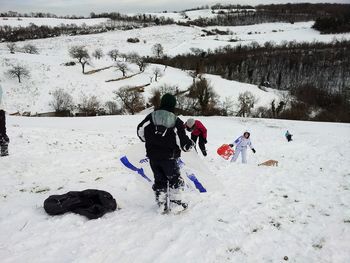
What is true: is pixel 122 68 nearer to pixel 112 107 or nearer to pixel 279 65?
pixel 112 107

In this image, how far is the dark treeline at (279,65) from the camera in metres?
106

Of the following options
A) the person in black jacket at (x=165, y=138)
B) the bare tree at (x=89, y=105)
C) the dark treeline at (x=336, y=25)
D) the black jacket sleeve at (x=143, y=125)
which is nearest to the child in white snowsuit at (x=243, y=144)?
the person in black jacket at (x=165, y=138)

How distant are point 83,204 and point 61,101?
51.7 metres

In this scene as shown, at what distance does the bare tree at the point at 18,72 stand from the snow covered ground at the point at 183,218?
187 feet

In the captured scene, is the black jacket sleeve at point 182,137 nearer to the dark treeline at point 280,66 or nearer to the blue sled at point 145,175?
the blue sled at point 145,175

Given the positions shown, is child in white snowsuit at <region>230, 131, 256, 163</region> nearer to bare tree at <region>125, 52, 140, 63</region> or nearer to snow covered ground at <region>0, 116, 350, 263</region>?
snow covered ground at <region>0, 116, 350, 263</region>

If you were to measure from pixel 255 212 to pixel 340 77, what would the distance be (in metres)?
115

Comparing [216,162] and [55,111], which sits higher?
[216,162]

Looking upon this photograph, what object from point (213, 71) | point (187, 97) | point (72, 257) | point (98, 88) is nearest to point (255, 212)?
point (72, 257)

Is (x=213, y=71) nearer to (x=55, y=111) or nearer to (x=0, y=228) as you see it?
(x=55, y=111)

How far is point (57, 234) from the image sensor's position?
18.5ft

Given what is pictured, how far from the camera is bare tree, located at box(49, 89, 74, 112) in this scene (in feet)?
178

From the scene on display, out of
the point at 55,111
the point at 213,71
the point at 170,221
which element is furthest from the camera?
the point at 213,71

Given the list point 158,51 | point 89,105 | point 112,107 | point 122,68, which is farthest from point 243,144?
point 158,51
